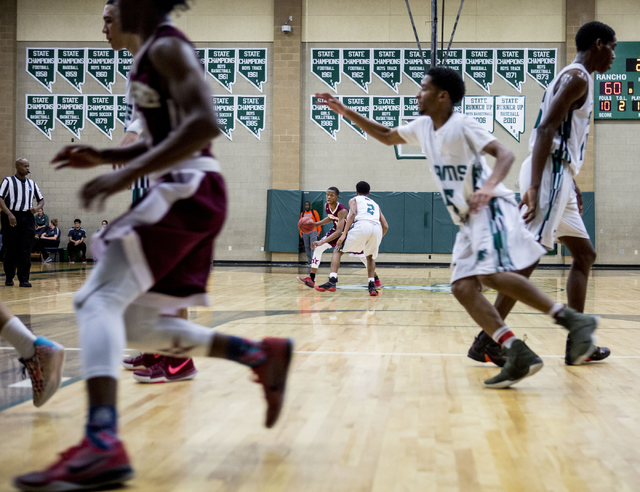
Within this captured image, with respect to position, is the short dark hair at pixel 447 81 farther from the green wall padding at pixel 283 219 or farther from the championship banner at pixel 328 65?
the championship banner at pixel 328 65

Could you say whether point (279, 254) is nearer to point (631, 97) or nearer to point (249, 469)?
point (631, 97)

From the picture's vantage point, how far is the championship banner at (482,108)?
16.5 metres

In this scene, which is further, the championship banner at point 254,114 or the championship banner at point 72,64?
the championship banner at point 72,64

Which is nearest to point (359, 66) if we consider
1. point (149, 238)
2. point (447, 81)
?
point (447, 81)

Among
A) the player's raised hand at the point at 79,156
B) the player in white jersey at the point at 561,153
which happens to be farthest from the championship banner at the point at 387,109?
the player's raised hand at the point at 79,156

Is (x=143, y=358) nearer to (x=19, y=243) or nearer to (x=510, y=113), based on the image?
(x=19, y=243)

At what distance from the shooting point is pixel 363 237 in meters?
8.29

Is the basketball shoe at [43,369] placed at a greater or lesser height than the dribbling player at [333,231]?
lesser

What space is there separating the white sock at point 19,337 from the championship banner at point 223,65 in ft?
50.5

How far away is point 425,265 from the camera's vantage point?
1625 cm

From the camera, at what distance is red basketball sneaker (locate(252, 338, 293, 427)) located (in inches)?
76.3

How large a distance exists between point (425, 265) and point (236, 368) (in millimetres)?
13336

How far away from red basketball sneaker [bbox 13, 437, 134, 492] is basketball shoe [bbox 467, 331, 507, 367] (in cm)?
227

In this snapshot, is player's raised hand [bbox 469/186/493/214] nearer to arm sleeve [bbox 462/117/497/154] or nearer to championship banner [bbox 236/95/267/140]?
arm sleeve [bbox 462/117/497/154]
